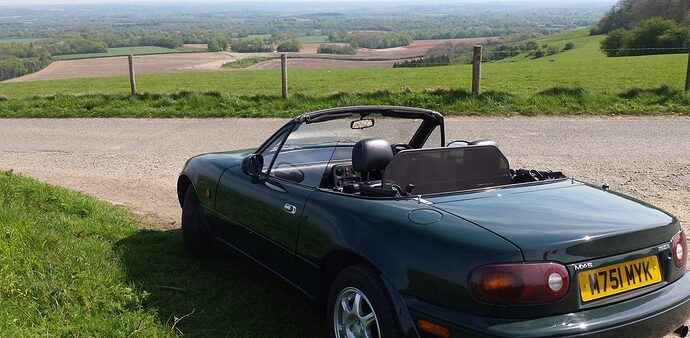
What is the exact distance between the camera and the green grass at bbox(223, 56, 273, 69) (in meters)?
35.5

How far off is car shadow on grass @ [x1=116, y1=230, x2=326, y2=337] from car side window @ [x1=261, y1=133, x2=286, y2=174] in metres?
0.67

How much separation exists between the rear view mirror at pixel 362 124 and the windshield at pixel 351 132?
0.05ft

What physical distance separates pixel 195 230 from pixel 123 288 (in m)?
0.93

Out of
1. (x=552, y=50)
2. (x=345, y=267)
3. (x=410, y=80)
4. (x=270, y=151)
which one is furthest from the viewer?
(x=552, y=50)

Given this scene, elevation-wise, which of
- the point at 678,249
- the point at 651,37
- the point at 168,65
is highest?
the point at 678,249

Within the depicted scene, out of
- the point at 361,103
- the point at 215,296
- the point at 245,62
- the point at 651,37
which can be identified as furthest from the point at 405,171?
the point at 651,37

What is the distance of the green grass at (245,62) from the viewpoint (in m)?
35.5

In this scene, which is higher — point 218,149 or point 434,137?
point 434,137

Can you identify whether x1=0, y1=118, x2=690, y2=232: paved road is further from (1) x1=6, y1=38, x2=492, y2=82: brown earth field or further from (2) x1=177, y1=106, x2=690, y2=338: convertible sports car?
(1) x1=6, y1=38, x2=492, y2=82: brown earth field

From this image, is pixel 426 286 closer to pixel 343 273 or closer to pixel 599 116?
pixel 343 273

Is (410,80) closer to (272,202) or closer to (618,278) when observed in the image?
(272,202)

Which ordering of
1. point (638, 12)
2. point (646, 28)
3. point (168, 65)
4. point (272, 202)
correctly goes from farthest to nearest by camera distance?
1. point (638, 12)
2. point (646, 28)
3. point (168, 65)
4. point (272, 202)

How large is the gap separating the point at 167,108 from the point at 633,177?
33.2 ft

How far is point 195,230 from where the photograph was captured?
16.9 feet
